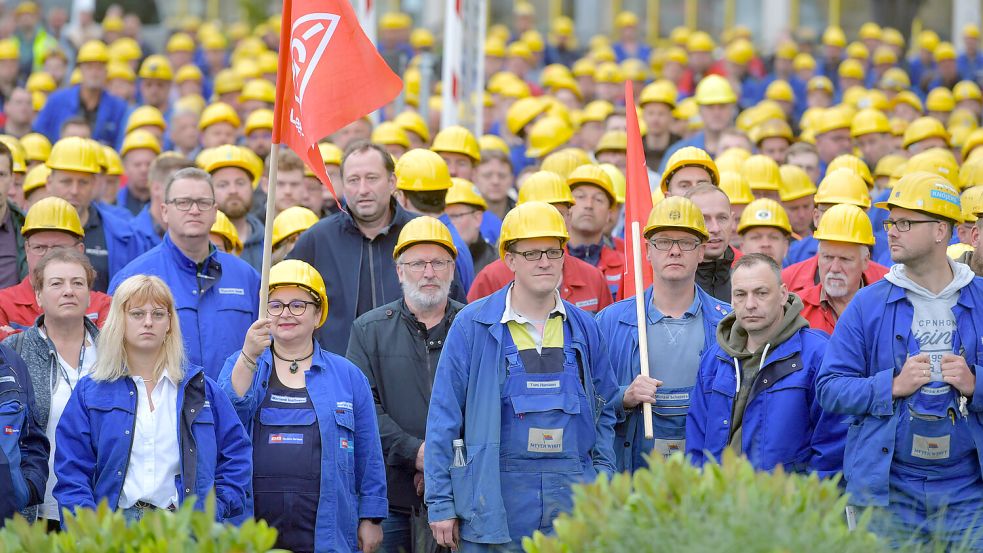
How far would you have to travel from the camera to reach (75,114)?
652 inches

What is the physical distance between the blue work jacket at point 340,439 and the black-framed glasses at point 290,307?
0.65 ft

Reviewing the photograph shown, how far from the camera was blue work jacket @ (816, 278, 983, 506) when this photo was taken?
675cm

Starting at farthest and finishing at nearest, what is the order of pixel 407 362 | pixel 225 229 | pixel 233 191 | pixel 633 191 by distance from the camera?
pixel 233 191
pixel 225 229
pixel 633 191
pixel 407 362

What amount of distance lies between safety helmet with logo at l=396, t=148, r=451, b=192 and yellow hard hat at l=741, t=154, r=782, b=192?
251 cm

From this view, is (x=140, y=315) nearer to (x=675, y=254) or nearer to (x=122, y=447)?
(x=122, y=447)

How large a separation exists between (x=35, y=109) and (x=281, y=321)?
37.3ft

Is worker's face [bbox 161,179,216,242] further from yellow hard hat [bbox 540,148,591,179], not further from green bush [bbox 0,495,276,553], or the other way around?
green bush [bbox 0,495,276,553]

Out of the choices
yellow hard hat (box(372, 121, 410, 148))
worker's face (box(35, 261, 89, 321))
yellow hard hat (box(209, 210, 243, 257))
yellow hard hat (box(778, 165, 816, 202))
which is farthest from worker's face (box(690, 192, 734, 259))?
yellow hard hat (box(372, 121, 410, 148))

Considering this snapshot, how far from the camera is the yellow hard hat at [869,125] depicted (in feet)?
50.0

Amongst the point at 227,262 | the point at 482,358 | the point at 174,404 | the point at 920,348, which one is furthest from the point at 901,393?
the point at 227,262

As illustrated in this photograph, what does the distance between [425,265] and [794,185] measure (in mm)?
4672

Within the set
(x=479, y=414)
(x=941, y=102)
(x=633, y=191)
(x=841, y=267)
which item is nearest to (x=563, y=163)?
(x=633, y=191)

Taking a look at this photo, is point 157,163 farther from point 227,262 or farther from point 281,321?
point 281,321

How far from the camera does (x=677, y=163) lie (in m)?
10.2
